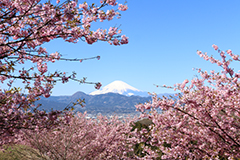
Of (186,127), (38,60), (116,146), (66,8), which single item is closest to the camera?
(66,8)

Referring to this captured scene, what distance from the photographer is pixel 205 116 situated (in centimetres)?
657

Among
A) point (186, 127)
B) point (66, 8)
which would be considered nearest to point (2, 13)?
point (66, 8)

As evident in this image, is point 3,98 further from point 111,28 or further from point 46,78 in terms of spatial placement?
point 111,28

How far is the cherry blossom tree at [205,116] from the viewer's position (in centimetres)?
638

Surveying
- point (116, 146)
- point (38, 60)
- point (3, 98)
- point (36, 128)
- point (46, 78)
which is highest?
point (38, 60)

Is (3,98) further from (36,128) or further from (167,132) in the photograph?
(167,132)

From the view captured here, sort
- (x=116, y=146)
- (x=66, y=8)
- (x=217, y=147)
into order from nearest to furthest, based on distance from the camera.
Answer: (x=66, y=8) → (x=217, y=147) → (x=116, y=146)

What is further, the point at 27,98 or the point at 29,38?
the point at 27,98

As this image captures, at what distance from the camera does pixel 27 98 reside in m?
6.11

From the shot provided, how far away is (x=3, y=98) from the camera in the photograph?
5.93 meters

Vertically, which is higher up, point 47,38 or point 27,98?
point 47,38

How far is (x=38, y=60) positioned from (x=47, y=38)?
1.17 metres

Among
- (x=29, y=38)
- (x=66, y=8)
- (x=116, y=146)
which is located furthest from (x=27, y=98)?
(x=116, y=146)

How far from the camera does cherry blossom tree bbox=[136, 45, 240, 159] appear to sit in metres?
6.38
